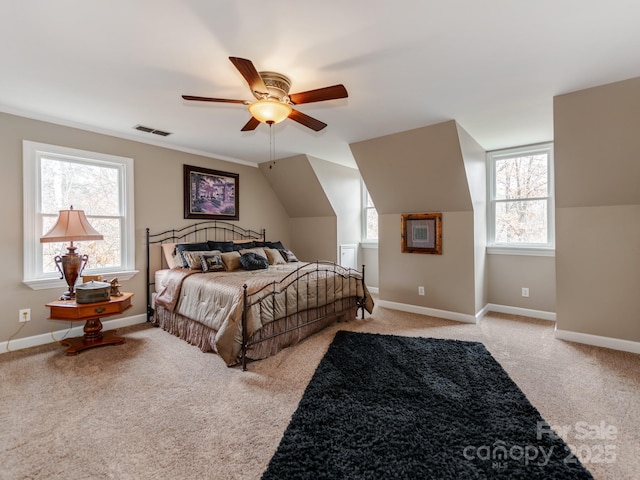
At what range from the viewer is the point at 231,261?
4062mm

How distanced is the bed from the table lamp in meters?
0.90

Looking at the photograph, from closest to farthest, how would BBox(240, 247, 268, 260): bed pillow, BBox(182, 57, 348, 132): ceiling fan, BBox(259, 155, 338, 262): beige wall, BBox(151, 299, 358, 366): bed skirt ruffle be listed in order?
BBox(182, 57, 348, 132): ceiling fan < BBox(151, 299, 358, 366): bed skirt ruffle < BBox(240, 247, 268, 260): bed pillow < BBox(259, 155, 338, 262): beige wall

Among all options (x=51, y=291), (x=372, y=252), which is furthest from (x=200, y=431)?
(x=372, y=252)

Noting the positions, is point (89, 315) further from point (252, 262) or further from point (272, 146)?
point (272, 146)

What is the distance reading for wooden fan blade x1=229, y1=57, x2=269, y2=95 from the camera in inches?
70.5

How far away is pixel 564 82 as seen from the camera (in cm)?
266

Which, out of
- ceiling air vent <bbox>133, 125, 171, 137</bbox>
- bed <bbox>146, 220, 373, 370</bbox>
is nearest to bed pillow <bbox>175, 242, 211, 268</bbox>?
bed <bbox>146, 220, 373, 370</bbox>

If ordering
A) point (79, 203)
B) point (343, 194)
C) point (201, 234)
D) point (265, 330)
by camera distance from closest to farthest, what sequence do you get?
point (265, 330) → point (79, 203) → point (201, 234) → point (343, 194)

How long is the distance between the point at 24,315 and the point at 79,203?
1.36 metres

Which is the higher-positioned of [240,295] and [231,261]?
[231,261]

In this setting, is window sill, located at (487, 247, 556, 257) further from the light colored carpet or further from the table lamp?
the table lamp

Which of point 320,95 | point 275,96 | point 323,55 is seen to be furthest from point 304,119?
point 323,55

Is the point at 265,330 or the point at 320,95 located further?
the point at 265,330

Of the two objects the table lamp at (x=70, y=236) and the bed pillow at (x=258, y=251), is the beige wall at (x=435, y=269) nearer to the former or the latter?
the bed pillow at (x=258, y=251)
